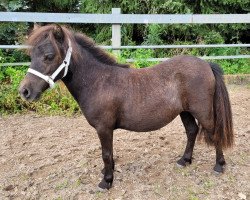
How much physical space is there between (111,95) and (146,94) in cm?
38

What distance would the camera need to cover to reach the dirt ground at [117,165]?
3459 millimetres

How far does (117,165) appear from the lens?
3996mm

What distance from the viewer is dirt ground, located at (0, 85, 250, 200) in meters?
3.46

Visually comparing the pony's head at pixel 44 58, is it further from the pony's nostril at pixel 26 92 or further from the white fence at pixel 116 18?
the white fence at pixel 116 18

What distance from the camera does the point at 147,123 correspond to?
3.36 metres

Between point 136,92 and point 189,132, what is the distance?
3.25ft

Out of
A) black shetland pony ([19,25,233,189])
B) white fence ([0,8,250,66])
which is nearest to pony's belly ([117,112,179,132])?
black shetland pony ([19,25,233,189])

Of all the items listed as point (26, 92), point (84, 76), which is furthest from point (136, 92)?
point (26, 92)

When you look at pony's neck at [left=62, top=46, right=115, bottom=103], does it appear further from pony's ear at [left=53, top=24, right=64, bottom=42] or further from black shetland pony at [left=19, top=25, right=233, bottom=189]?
pony's ear at [left=53, top=24, right=64, bottom=42]

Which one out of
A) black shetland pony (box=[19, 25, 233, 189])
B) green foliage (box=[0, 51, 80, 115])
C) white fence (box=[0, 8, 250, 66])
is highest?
white fence (box=[0, 8, 250, 66])

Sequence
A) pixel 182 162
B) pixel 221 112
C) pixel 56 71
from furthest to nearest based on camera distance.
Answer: pixel 182 162 < pixel 221 112 < pixel 56 71

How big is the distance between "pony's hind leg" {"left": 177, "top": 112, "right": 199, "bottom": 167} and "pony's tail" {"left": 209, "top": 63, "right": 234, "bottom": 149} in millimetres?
307

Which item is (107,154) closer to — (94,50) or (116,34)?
(94,50)

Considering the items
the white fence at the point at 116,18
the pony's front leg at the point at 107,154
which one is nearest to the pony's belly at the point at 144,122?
the pony's front leg at the point at 107,154
